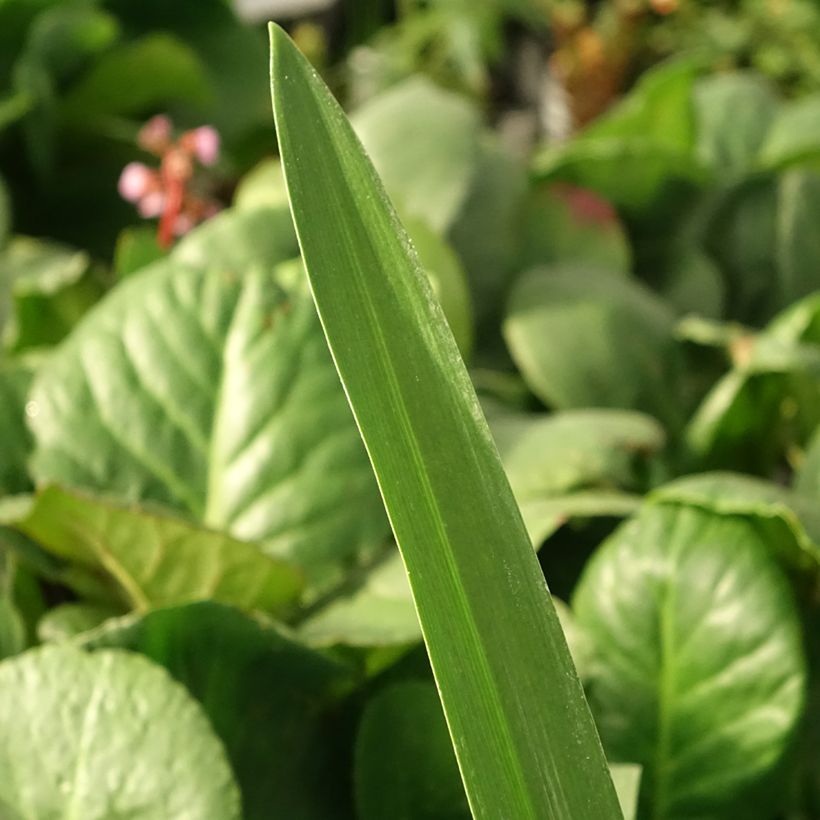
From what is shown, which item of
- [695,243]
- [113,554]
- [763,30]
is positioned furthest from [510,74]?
[113,554]

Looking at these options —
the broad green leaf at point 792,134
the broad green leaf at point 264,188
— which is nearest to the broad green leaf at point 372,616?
the broad green leaf at point 264,188

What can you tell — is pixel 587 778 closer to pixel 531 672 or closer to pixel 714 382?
pixel 531 672

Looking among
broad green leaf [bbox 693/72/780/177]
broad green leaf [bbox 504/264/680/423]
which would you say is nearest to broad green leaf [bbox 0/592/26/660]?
broad green leaf [bbox 504/264/680/423]

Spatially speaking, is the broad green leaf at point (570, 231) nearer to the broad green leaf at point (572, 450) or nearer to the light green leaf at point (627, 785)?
the broad green leaf at point (572, 450)

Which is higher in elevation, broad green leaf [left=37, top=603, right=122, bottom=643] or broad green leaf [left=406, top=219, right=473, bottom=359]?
broad green leaf [left=406, top=219, right=473, bottom=359]

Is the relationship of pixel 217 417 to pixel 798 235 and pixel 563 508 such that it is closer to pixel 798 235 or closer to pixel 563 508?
pixel 563 508

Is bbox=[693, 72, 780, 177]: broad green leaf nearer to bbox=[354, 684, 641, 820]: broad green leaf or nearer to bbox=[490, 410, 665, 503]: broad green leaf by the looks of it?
bbox=[490, 410, 665, 503]: broad green leaf
